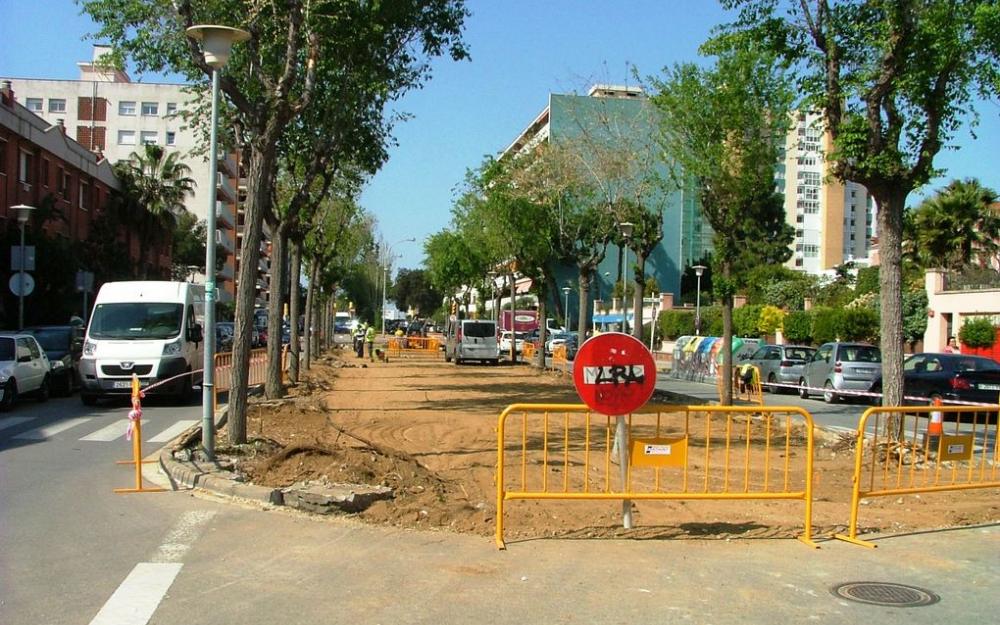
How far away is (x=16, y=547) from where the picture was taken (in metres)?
7.47

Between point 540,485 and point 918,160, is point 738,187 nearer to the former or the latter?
point 918,160

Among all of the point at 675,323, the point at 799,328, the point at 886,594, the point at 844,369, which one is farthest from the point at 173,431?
the point at 675,323

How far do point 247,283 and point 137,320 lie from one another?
28.5 feet

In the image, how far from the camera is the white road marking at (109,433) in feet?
47.4

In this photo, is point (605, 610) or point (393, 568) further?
point (393, 568)

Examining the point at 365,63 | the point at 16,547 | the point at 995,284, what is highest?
the point at 365,63

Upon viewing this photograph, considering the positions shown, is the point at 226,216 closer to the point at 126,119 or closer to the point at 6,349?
the point at 126,119

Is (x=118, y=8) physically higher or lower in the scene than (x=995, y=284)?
higher

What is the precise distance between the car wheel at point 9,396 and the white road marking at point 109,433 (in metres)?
3.11

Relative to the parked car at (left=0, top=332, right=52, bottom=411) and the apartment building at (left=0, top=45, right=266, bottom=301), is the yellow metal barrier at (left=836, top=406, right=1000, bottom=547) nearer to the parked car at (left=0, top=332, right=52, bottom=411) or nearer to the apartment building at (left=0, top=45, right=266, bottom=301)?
the parked car at (left=0, top=332, right=52, bottom=411)

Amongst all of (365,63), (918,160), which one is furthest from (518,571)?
(365,63)

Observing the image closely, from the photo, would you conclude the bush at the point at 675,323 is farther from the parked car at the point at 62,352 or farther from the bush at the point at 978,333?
the parked car at the point at 62,352

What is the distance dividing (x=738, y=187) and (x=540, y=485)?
1124 cm

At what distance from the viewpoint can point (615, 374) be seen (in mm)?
7656
